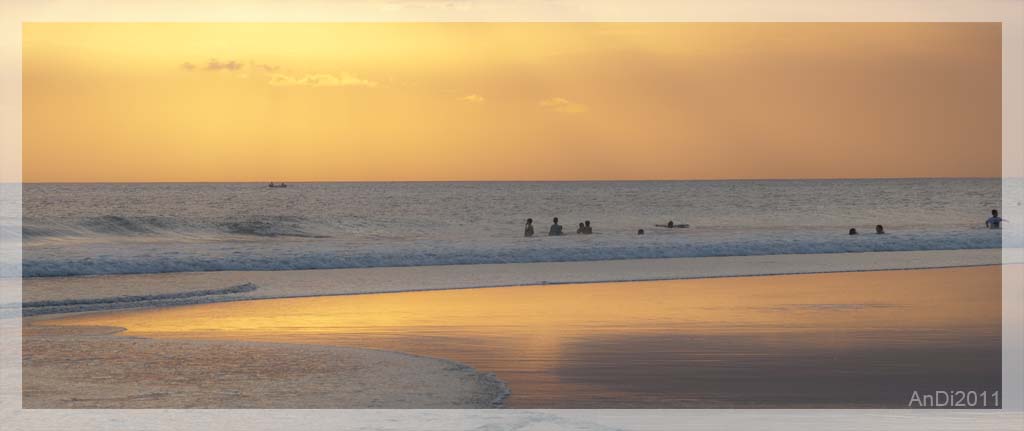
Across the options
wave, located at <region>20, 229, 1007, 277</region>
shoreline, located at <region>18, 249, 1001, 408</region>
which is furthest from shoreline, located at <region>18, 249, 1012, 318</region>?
wave, located at <region>20, 229, 1007, 277</region>

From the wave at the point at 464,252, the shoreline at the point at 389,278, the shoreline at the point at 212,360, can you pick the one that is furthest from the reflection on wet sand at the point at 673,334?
the wave at the point at 464,252

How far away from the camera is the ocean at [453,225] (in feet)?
89.6

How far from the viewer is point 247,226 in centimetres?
4719

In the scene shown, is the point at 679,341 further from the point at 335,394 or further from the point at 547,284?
the point at 547,284

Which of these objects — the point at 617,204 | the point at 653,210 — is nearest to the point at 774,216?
the point at 653,210

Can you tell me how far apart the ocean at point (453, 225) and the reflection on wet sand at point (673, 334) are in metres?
9.27

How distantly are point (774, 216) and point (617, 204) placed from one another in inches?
816

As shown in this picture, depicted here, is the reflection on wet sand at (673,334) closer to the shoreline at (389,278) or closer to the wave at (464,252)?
the shoreline at (389,278)

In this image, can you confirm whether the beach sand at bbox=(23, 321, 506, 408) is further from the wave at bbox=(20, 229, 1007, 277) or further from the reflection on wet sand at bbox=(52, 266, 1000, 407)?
the wave at bbox=(20, 229, 1007, 277)

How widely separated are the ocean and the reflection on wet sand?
30.4 ft

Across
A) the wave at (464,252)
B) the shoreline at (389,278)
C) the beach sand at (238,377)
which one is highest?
the wave at (464,252)

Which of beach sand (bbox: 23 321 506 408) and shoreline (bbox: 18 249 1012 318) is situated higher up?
shoreline (bbox: 18 249 1012 318)

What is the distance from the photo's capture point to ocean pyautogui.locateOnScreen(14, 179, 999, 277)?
27.3 m

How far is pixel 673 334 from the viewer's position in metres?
12.7
